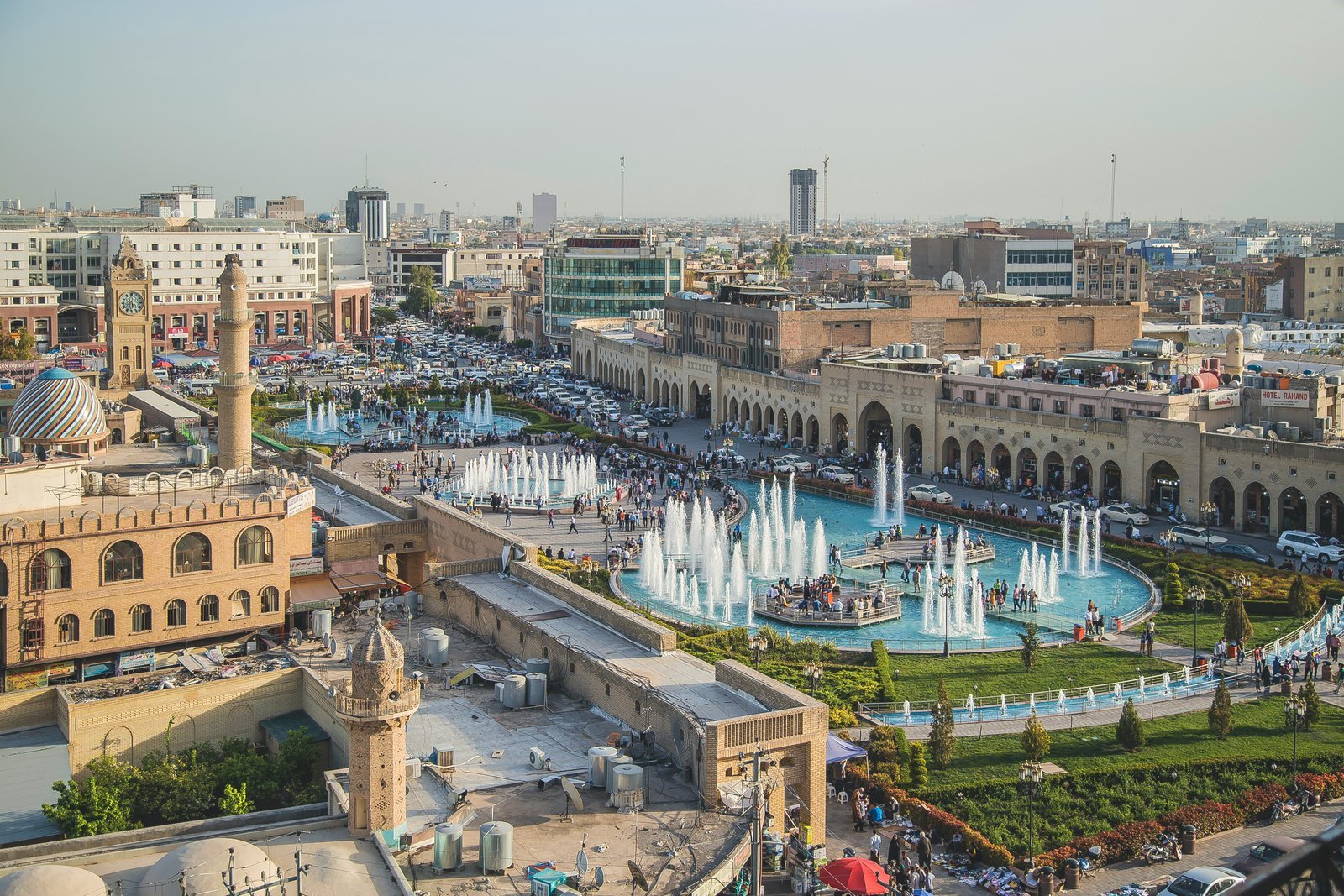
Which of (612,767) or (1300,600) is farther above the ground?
(612,767)

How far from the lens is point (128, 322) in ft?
190

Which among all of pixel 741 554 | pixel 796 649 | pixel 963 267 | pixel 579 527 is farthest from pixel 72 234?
pixel 796 649

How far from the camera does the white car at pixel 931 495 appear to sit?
165ft

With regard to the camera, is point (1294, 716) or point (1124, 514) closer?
point (1294, 716)

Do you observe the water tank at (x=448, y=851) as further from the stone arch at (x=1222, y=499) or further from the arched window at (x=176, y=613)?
the stone arch at (x=1222, y=499)

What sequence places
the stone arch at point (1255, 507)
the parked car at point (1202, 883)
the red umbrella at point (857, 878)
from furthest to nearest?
the stone arch at point (1255, 507)
the parked car at point (1202, 883)
the red umbrella at point (857, 878)

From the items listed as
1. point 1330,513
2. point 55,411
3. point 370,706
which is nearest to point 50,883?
point 370,706

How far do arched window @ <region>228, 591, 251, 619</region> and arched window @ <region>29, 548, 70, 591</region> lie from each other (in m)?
3.33

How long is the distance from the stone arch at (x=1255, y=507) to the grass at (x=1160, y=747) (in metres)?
17.7

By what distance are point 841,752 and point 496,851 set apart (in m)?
7.61

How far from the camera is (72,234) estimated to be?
99938mm

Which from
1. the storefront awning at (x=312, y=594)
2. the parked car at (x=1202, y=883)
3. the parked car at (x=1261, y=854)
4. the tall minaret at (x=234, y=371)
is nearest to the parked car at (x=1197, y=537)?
the parked car at (x=1261, y=854)

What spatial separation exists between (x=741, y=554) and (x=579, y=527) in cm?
668

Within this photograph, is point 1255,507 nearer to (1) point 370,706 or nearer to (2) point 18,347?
(1) point 370,706
